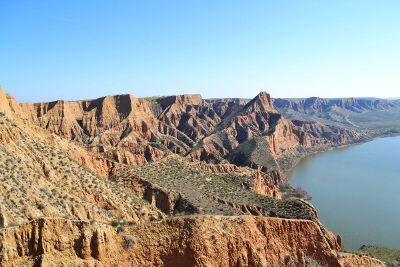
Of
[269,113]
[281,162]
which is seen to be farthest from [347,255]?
[269,113]

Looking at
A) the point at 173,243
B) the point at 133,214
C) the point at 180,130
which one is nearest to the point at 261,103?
the point at 180,130

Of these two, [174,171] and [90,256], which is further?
[174,171]

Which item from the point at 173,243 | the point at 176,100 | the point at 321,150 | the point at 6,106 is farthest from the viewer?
the point at 176,100

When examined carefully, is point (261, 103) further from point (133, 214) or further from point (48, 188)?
point (48, 188)

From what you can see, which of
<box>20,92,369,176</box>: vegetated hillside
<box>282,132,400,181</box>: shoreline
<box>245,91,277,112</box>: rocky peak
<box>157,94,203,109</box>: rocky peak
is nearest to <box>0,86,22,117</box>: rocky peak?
<box>20,92,369,176</box>: vegetated hillside

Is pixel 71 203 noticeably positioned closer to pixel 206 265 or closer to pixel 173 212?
pixel 206 265

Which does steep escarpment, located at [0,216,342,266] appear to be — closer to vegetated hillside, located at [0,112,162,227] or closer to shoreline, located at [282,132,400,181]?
vegetated hillside, located at [0,112,162,227]
